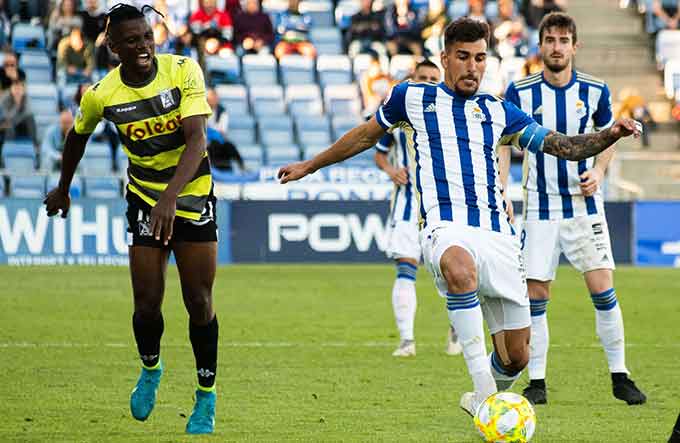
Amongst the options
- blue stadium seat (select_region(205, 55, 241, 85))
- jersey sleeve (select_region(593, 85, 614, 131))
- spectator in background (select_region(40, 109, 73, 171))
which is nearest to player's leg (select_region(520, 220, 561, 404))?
jersey sleeve (select_region(593, 85, 614, 131))

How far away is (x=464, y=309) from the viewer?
268 inches

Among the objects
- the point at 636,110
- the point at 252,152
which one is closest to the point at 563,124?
the point at 252,152

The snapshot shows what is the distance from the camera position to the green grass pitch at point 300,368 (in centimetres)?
740

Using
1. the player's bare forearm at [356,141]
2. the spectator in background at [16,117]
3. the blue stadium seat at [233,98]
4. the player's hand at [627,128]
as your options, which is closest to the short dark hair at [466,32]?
the player's bare forearm at [356,141]

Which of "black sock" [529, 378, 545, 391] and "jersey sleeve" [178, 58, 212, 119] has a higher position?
"jersey sleeve" [178, 58, 212, 119]

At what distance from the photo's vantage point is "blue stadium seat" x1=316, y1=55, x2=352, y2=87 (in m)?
23.9

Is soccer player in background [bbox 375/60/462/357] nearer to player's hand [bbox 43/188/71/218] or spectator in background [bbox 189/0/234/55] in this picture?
player's hand [bbox 43/188/71/218]

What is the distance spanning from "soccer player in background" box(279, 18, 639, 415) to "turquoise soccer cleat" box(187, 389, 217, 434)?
4.01 ft

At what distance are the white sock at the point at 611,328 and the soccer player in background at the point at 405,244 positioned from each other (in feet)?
7.45

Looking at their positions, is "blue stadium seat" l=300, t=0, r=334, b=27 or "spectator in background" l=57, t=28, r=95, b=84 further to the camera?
"blue stadium seat" l=300, t=0, r=334, b=27

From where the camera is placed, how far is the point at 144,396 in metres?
7.38

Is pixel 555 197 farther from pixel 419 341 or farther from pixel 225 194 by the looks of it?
pixel 225 194

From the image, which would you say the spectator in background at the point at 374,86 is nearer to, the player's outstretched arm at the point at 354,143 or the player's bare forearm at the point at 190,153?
the player's outstretched arm at the point at 354,143

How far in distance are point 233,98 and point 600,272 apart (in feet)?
49.3
